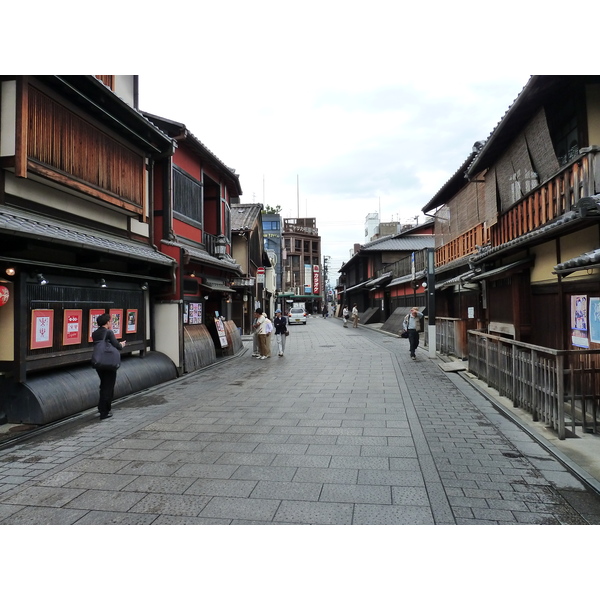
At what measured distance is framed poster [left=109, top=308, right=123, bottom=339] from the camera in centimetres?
973

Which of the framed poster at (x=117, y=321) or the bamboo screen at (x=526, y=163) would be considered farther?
the framed poster at (x=117, y=321)

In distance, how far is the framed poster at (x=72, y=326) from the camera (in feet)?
26.4

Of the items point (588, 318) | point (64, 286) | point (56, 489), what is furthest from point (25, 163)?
point (588, 318)

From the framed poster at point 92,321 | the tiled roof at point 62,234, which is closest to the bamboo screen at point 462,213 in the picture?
A: the tiled roof at point 62,234

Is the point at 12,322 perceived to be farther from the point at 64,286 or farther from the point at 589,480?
the point at 589,480

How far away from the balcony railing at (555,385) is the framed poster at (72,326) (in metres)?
8.45

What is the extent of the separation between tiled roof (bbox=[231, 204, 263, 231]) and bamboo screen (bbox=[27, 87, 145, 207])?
1315 centimetres

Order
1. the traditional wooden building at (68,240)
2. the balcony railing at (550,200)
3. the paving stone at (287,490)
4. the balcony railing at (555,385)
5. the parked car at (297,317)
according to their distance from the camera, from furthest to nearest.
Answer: the parked car at (297,317) → the traditional wooden building at (68,240) → the balcony railing at (550,200) → the balcony railing at (555,385) → the paving stone at (287,490)

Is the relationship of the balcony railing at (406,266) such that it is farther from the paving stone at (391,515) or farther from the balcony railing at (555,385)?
the paving stone at (391,515)

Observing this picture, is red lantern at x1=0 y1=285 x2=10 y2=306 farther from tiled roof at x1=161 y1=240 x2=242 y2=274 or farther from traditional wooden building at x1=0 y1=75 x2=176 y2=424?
tiled roof at x1=161 y1=240 x2=242 y2=274

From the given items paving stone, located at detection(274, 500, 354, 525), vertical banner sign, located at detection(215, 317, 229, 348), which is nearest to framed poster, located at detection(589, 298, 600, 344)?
paving stone, located at detection(274, 500, 354, 525)

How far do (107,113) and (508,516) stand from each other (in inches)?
397

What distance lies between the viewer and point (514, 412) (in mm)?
7605

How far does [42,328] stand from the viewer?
7.43 meters
